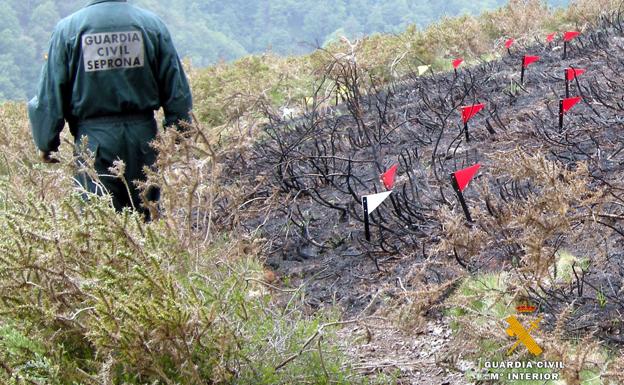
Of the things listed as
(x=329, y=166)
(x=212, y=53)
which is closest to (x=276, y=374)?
(x=329, y=166)

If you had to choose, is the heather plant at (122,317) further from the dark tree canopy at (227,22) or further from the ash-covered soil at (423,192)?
the dark tree canopy at (227,22)

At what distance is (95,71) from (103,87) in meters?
0.09

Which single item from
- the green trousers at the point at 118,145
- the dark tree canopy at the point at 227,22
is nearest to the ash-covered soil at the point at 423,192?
the green trousers at the point at 118,145

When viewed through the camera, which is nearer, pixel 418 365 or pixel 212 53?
pixel 418 365

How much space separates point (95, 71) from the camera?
14.2 feet

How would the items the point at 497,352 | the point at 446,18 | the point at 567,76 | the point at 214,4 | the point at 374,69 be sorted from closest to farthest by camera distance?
the point at 497,352, the point at 567,76, the point at 374,69, the point at 446,18, the point at 214,4

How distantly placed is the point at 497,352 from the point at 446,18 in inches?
455

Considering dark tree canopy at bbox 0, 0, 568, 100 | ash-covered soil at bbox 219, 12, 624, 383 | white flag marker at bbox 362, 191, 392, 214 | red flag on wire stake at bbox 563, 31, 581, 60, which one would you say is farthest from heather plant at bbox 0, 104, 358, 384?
dark tree canopy at bbox 0, 0, 568, 100

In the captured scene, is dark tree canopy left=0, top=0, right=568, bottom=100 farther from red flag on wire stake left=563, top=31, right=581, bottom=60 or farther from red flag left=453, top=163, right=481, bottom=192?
red flag left=453, top=163, right=481, bottom=192

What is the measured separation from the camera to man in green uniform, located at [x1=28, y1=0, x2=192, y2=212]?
432cm

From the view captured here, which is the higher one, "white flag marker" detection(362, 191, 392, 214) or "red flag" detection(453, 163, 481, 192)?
"red flag" detection(453, 163, 481, 192)

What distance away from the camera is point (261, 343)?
9.00ft

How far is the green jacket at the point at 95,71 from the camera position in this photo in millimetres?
4316

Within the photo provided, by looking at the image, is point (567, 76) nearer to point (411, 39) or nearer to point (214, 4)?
point (411, 39)
